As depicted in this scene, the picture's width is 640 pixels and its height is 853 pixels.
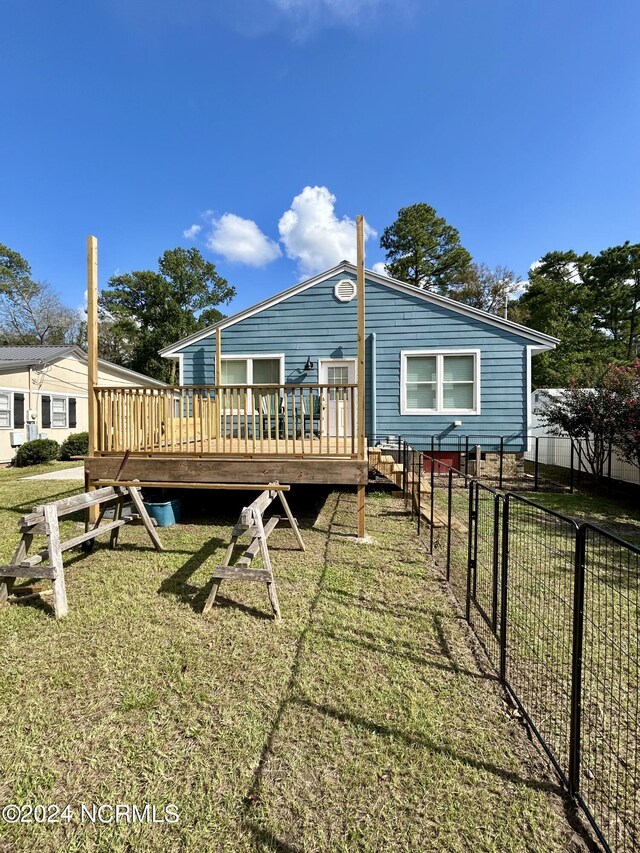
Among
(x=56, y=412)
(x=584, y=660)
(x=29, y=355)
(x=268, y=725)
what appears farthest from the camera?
(x=29, y=355)

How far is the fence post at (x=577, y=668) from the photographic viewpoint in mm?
1503

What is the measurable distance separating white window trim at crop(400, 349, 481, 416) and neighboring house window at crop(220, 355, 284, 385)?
10.0ft

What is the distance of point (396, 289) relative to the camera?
894 centimetres

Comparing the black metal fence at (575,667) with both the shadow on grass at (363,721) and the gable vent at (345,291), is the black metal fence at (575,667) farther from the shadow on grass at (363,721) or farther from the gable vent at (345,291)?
the gable vent at (345,291)

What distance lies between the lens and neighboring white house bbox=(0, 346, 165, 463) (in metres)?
12.3

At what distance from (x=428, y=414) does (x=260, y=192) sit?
14.8 meters

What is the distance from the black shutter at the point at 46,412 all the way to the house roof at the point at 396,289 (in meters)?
7.65

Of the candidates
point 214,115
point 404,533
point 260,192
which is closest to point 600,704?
point 404,533

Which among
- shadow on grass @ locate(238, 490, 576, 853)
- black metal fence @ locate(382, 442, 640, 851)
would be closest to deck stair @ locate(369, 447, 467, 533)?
black metal fence @ locate(382, 442, 640, 851)

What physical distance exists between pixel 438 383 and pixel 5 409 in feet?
46.2

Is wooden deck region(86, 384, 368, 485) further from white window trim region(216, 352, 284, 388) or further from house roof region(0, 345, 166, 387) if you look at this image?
house roof region(0, 345, 166, 387)

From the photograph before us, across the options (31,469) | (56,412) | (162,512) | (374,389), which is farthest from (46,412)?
(374,389)

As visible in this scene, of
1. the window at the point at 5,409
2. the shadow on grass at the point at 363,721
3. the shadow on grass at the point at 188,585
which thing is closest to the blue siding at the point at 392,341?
the shadow on grass at the point at 188,585

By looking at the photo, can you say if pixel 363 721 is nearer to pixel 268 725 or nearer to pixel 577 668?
pixel 268 725
